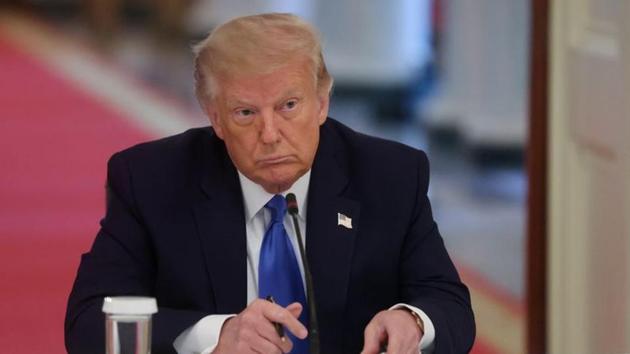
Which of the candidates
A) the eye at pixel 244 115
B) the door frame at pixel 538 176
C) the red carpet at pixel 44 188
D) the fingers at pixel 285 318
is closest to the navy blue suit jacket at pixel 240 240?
the eye at pixel 244 115

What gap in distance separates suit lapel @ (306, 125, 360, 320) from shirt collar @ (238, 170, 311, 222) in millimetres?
15

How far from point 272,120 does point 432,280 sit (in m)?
0.45

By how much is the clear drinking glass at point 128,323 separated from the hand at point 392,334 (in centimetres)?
42

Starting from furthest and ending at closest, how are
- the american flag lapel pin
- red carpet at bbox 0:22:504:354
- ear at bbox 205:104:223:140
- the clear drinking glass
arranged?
red carpet at bbox 0:22:504:354 < the american flag lapel pin < ear at bbox 205:104:223:140 < the clear drinking glass

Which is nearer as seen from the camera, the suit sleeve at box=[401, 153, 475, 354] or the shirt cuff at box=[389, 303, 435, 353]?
the shirt cuff at box=[389, 303, 435, 353]

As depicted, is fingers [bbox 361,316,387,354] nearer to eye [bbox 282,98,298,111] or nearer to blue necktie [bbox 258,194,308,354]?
blue necktie [bbox 258,194,308,354]

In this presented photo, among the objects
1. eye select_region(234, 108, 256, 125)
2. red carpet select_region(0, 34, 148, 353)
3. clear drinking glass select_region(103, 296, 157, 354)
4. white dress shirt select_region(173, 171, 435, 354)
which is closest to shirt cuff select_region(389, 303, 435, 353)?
white dress shirt select_region(173, 171, 435, 354)

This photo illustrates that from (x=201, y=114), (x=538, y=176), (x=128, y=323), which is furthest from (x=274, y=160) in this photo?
(x=201, y=114)

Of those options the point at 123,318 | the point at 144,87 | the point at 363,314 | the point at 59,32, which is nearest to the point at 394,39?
the point at 144,87

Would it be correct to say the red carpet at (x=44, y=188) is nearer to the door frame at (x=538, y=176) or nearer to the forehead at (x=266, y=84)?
the door frame at (x=538, y=176)

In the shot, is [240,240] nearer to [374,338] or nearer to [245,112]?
[245,112]

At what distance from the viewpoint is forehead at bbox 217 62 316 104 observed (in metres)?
2.51

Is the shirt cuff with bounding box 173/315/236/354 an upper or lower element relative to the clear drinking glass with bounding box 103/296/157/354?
lower
